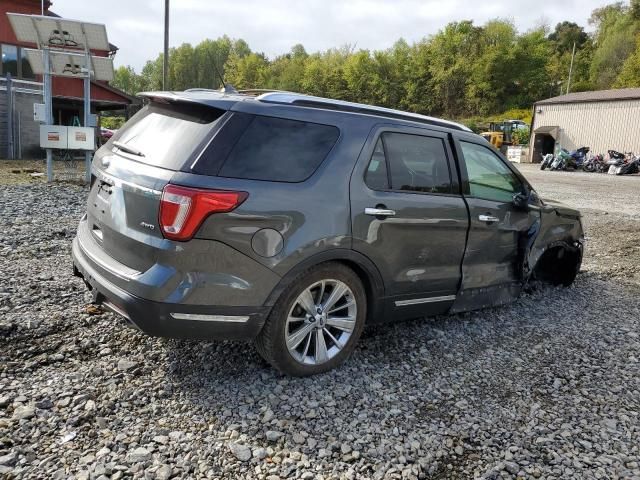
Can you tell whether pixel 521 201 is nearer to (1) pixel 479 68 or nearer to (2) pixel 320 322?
(2) pixel 320 322

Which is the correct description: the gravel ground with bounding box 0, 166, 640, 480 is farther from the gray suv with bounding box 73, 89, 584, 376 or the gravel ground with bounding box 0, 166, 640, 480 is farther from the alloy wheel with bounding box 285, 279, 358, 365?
the gray suv with bounding box 73, 89, 584, 376

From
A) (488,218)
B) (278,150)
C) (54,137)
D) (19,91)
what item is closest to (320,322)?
(278,150)

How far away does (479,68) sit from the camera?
228 ft

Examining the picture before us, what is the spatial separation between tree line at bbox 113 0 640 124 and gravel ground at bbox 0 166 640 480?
64954 millimetres

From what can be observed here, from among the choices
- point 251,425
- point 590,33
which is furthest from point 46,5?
point 590,33

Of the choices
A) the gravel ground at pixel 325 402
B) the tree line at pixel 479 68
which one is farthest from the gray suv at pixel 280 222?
the tree line at pixel 479 68

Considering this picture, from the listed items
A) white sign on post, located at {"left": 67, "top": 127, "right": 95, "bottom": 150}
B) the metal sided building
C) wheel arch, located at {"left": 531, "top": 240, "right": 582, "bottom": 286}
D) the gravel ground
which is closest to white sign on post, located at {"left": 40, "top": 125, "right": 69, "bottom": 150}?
white sign on post, located at {"left": 67, "top": 127, "right": 95, "bottom": 150}

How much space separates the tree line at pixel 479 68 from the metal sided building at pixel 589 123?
99.9ft

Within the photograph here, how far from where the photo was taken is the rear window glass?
9.93 ft

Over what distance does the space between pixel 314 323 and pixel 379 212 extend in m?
0.85

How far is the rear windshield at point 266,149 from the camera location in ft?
9.78

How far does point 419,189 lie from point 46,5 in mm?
23466

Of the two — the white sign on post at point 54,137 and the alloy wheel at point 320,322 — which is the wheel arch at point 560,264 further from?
the white sign on post at point 54,137

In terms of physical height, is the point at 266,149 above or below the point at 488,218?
above
